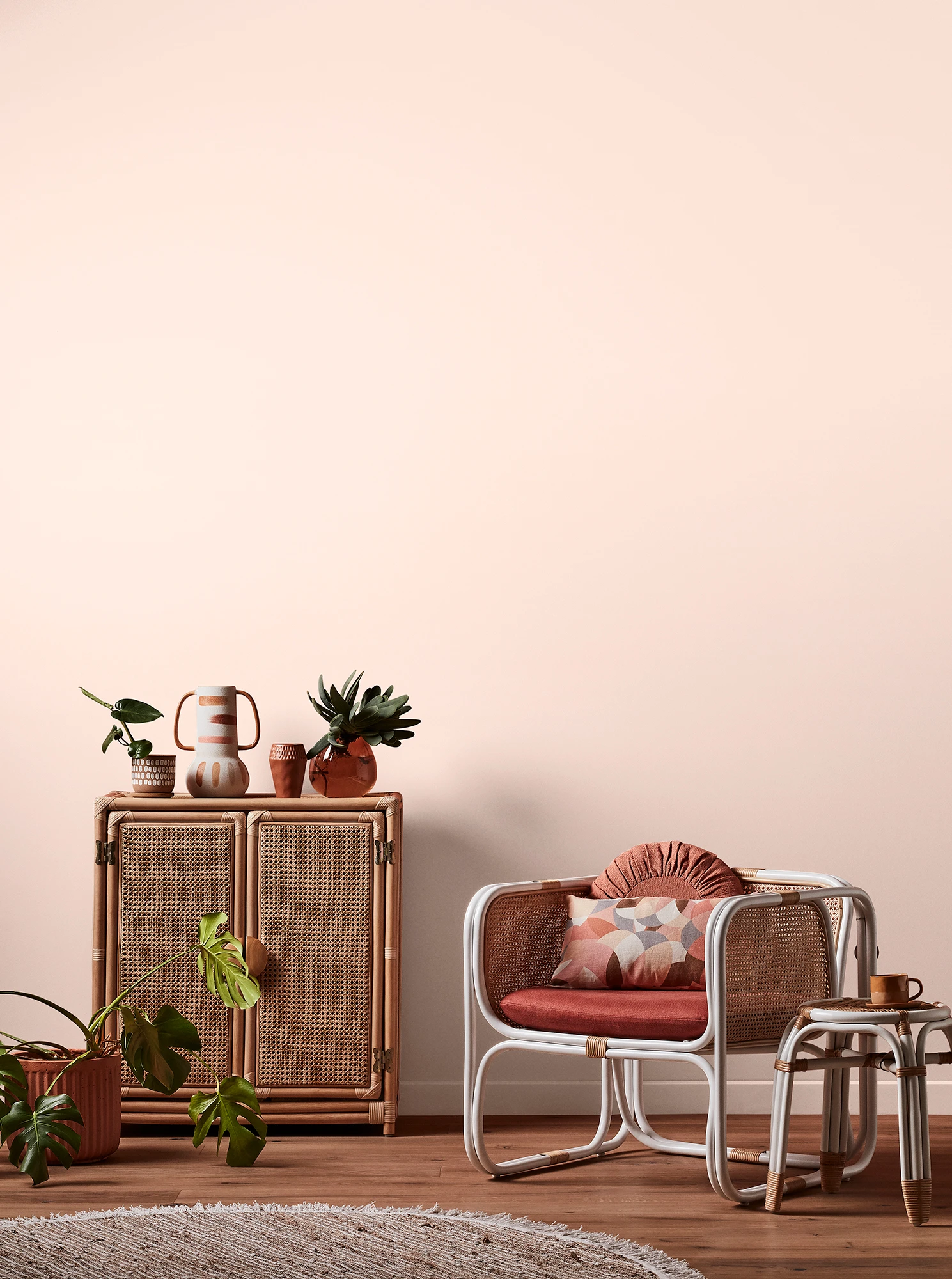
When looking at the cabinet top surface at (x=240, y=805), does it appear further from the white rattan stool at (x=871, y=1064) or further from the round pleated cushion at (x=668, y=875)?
the white rattan stool at (x=871, y=1064)

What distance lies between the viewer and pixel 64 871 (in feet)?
11.4

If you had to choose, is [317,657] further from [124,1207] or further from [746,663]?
[124,1207]

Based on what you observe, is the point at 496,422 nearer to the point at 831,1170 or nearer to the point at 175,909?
the point at 175,909

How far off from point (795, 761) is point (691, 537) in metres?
0.67

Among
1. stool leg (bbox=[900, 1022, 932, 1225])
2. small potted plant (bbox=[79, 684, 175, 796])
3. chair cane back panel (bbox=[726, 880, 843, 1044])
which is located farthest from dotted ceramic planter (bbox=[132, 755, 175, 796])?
stool leg (bbox=[900, 1022, 932, 1225])

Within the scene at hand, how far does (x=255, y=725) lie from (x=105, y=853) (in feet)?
1.80

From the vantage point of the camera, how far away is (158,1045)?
2822mm

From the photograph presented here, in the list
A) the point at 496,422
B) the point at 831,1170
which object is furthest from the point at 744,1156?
the point at 496,422

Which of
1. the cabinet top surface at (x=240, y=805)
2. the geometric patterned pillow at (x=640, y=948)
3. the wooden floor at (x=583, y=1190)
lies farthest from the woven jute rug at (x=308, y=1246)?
the cabinet top surface at (x=240, y=805)

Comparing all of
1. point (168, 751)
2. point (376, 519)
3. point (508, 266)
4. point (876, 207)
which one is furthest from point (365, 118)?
point (168, 751)

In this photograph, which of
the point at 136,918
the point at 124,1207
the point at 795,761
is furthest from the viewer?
the point at 795,761

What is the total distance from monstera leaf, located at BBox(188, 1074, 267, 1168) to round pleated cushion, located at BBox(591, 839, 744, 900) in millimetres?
906

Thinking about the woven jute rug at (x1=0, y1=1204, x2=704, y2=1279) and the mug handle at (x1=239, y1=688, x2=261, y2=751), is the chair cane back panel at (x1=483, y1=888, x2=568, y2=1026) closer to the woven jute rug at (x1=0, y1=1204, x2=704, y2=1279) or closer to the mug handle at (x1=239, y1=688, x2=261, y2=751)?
the woven jute rug at (x1=0, y1=1204, x2=704, y2=1279)

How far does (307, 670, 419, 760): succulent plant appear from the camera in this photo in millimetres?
3193
